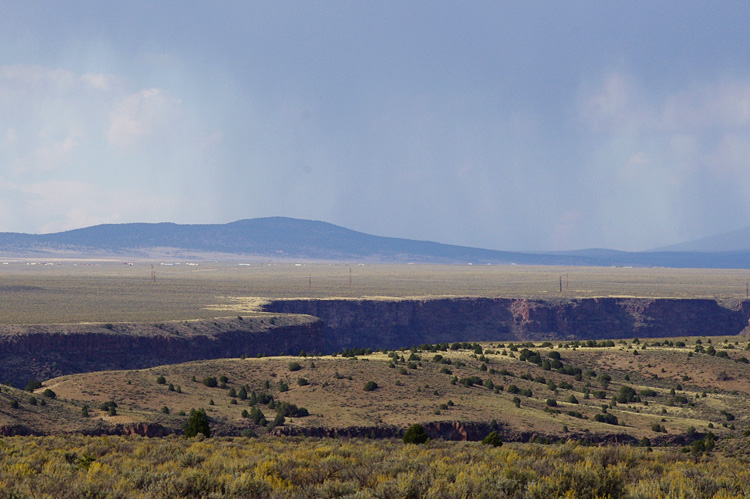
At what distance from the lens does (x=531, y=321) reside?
120188 mm

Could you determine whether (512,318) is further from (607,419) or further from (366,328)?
(607,419)

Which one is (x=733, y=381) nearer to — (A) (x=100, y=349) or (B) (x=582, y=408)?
(B) (x=582, y=408)

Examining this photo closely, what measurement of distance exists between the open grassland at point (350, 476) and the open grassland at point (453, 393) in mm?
18217

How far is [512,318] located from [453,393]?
70653 millimetres

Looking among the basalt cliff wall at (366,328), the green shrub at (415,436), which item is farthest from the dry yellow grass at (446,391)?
the basalt cliff wall at (366,328)

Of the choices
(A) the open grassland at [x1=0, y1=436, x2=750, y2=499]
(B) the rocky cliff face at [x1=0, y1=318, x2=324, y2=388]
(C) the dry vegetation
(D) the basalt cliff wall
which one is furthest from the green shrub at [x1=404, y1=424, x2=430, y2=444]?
(D) the basalt cliff wall

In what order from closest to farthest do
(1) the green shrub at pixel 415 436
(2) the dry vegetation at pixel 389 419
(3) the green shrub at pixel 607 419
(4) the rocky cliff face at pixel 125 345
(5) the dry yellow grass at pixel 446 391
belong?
(2) the dry vegetation at pixel 389 419 → (1) the green shrub at pixel 415 436 → (5) the dry yellow grass at pixel 446 391 → (3) the green shrub at pixel 607 419 → (4) the rocky cliff face at pixel 125 345

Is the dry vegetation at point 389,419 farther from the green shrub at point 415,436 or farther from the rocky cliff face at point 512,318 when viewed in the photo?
the rocky cliff face at point 512,318

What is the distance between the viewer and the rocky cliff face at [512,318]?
113 m

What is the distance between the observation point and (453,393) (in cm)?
5306

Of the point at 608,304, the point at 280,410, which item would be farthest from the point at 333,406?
the point at 608,304

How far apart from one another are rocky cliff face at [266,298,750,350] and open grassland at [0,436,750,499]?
300ft

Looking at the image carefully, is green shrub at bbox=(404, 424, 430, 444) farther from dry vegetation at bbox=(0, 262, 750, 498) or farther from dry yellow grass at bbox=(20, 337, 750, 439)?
dry yellow grass at bbox=(20, 337, 750, 439)

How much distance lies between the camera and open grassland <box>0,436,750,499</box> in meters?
13.5
